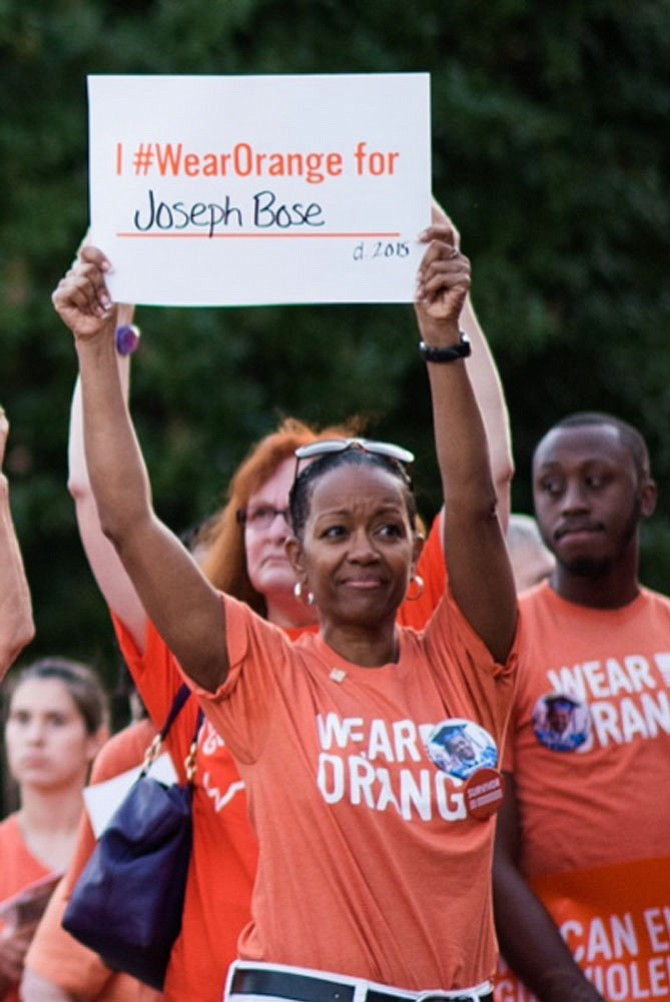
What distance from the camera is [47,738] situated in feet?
21.7

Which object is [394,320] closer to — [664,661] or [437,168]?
[437,168]

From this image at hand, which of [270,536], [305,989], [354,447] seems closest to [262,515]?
[270,536]

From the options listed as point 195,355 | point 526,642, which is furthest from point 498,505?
point 195,355

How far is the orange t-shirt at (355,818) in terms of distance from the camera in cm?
398

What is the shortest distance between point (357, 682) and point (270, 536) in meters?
0.90

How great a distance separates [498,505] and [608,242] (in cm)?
717

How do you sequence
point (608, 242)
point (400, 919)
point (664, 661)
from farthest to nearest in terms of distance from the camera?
point (608, 242) → point (664, 661) → point (400, 919)

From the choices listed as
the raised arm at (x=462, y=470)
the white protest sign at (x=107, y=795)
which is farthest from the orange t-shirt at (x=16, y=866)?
the raised arm at (x=462, y=470)

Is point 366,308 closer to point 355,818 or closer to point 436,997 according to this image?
point 355,818

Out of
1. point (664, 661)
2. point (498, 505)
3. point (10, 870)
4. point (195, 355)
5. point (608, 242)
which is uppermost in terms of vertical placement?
point (608, 242)

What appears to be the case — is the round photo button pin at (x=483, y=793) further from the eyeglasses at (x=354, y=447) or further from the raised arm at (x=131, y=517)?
the eyeglasses at (x=354, y=447)

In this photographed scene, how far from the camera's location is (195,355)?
10.5 metres

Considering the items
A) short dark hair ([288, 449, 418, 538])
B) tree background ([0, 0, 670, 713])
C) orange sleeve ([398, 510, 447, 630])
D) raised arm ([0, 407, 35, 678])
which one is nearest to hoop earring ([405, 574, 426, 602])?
orange sleeve ([398, 510, 447, 630])

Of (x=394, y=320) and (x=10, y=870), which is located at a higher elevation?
(x=394, y=320)
